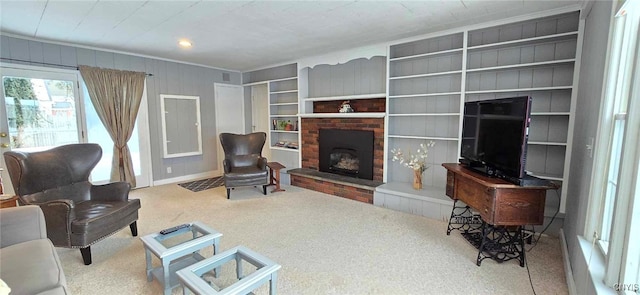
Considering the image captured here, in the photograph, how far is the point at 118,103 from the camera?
438 cm

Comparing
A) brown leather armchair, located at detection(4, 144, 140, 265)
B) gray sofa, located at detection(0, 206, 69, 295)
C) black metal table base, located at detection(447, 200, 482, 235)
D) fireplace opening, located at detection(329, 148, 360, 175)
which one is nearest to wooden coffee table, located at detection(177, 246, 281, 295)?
gray sofa, located at detection(0, 206, 69, 295)

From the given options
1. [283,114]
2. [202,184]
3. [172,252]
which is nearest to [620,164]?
[172,252]

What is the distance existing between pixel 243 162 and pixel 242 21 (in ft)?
7.80

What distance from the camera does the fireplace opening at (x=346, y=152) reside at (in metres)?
4.28

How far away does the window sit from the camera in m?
1.19

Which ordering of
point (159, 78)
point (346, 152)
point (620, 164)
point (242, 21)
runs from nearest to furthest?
point (620, 164), point (242, 21), point (346, 152), point (159, 78)

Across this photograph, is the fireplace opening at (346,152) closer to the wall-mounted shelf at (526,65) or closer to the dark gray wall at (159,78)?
the wall-mounted shelf at (526,65)

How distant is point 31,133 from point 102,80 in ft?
3.68

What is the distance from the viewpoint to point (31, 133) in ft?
12.2

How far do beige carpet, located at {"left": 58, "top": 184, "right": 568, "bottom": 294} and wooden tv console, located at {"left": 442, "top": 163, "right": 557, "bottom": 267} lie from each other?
13cm

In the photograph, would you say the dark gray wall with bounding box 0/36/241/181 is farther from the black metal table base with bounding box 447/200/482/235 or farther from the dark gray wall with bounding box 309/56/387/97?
the black metal table base with bounding box 447/200/482/235

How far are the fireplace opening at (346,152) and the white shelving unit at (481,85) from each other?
328mm

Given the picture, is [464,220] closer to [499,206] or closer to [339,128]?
[499,206]

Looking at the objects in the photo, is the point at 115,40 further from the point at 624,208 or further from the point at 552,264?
the point at 552,264
